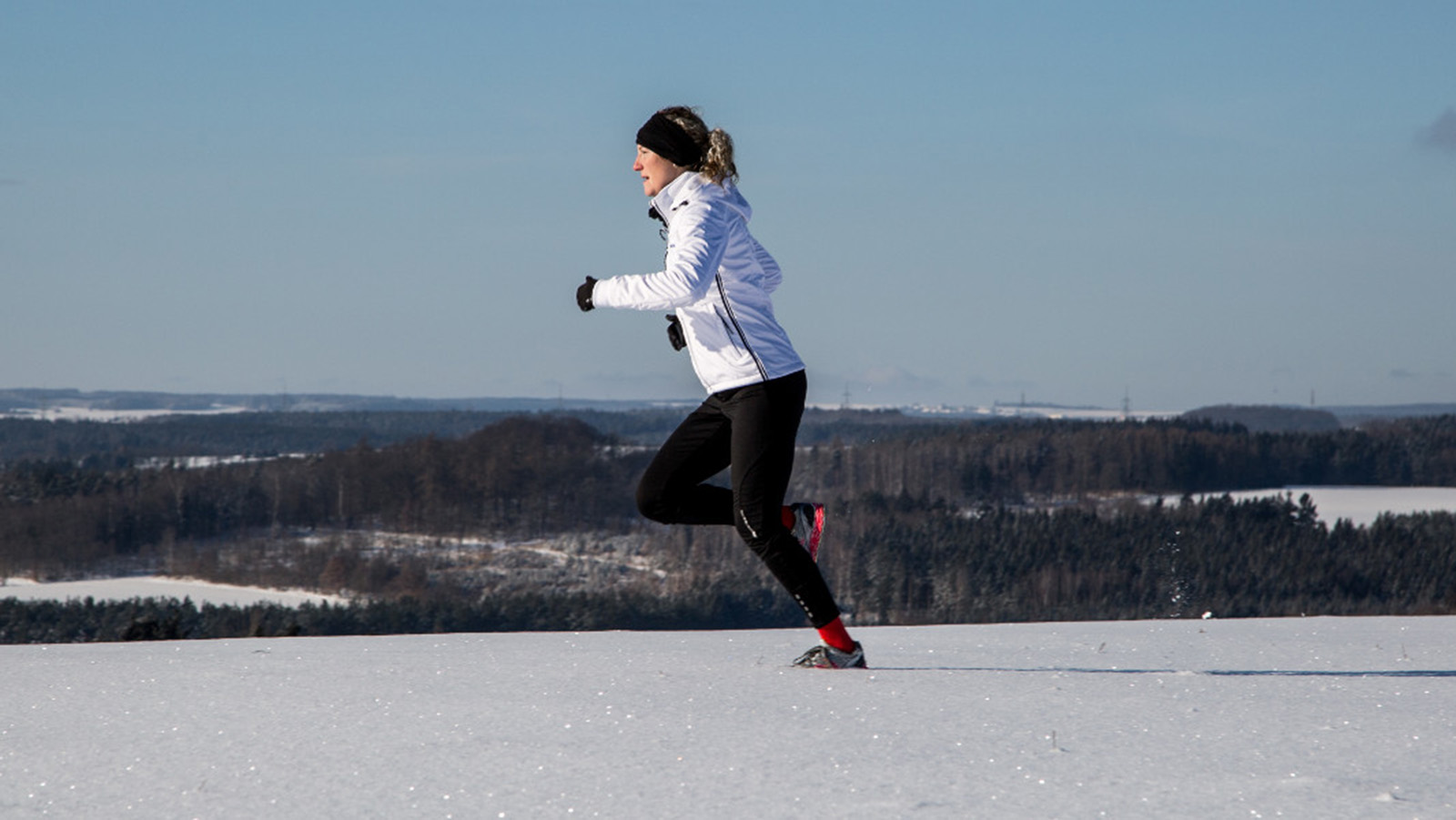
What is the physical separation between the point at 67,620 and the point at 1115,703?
7297cm

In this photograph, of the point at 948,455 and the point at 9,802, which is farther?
the point at 948,455

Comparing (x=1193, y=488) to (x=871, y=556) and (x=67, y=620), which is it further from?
(x=67, y=620)

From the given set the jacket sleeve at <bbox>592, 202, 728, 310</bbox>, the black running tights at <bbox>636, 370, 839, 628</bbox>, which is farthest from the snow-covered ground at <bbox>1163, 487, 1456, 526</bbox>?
the jacket sleeve at <bbox>592, 202, 728, 310</bbox>

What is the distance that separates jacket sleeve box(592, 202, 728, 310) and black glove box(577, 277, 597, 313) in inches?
1.1

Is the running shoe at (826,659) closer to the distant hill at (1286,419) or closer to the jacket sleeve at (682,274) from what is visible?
the jacket sleeve at (682,274)

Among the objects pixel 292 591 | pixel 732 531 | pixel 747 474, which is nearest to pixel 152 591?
pixel 292 591

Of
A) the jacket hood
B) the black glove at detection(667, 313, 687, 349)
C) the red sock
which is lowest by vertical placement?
the red sock

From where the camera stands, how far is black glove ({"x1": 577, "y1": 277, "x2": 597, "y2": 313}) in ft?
14.6

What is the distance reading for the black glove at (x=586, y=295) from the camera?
175 inches

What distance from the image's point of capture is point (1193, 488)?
106 metres

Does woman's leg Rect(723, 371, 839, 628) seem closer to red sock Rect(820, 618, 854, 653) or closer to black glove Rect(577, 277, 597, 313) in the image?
red sock Rect(820, 618, 854, 653)

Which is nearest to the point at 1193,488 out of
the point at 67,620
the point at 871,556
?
the point at 871,556

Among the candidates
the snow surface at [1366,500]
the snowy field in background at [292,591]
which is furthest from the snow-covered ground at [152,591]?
the snow surface at [1366,500]

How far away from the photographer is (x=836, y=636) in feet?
16.0
